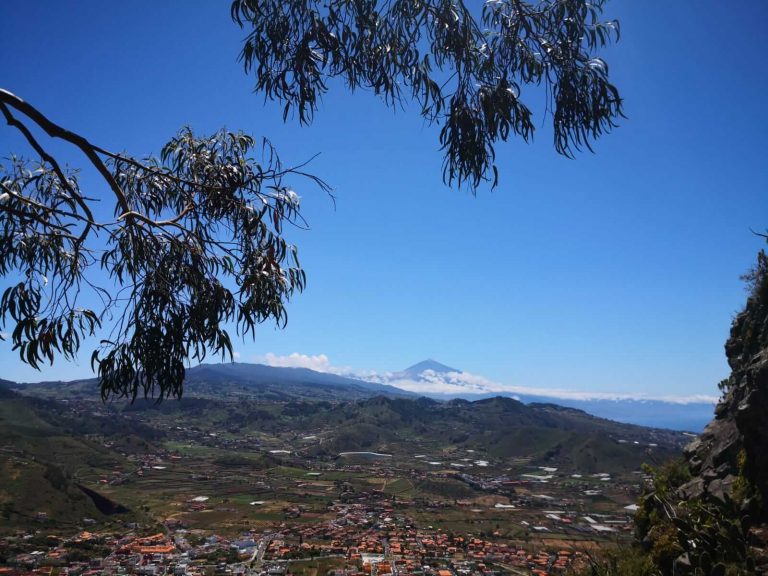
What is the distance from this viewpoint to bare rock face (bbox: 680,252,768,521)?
6.18 m

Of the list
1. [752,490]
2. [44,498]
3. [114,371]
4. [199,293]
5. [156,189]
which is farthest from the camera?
[44,498]

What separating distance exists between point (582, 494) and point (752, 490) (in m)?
68.6

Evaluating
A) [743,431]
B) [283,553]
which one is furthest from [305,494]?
[743,431]

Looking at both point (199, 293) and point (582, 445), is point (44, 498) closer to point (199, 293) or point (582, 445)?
point (199, 293)

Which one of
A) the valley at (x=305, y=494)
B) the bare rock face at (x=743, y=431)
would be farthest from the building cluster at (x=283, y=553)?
the bare rock face at (x=743, y=431)

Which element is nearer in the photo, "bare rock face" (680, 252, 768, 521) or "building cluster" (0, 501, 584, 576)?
"bare rock face" (680, 252, 768, 521)

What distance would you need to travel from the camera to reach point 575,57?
15.7 ft

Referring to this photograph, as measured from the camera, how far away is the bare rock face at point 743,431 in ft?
20.3

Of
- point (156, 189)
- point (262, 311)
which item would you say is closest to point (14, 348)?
point (262, 311)

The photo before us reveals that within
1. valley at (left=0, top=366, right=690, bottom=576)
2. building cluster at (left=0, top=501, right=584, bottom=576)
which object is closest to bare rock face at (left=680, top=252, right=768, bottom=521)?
valley at (left=0, top=366, right=690, bottom=576)

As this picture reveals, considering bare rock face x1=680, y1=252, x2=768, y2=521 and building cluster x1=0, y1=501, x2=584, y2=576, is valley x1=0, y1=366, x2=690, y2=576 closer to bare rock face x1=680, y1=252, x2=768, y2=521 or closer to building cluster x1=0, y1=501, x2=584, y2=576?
building cluster x1=0, y1=501, x2=584, y2=576

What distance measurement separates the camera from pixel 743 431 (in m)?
6.48

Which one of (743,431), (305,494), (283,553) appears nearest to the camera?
(743,431)

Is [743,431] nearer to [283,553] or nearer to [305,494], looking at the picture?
[283,553]
